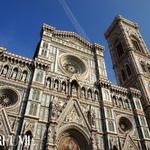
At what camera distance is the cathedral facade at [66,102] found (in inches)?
579

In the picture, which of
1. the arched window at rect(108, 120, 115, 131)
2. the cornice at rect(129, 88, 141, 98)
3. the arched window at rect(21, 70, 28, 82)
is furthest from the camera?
the cornice at rect(129, 88, 141, 98)

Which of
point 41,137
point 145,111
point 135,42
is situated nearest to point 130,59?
point 135,42

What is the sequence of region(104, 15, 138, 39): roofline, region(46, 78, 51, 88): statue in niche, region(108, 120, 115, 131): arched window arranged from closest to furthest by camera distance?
region(108, 120, 115, 131): arched window → region(46, 78, 51, 88): statue in niche → region(104, 15, 138, 39): roofline

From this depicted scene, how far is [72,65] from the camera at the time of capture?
22.8 meters

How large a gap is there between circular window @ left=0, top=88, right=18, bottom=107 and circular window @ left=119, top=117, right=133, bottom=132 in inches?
426

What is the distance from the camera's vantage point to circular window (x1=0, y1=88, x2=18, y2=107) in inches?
623

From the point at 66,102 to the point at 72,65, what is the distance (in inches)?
242

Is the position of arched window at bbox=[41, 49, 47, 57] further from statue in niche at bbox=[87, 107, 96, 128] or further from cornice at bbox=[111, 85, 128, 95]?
cornice at bbox=[111, 85, 128, 95]

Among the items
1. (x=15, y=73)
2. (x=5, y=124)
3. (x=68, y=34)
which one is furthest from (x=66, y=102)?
(x=68, y=34)

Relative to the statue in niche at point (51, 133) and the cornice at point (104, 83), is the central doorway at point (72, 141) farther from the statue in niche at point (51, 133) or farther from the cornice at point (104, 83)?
the cornice at point (104, 83)

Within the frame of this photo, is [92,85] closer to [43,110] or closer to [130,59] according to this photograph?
[43,110]

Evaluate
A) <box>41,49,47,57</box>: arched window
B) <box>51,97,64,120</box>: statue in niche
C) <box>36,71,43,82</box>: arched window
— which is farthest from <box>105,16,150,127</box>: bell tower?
<box>41,49,47,57</box>: arched window

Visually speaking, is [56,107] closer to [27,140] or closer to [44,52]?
[27,140]

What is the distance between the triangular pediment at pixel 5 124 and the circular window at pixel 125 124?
11144 mm
